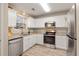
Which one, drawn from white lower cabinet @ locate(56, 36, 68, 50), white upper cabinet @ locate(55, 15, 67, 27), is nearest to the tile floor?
white lower cabinet @ locate(56, 36, 68, 50)

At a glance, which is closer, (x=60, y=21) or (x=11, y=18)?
(x=11, y=18)

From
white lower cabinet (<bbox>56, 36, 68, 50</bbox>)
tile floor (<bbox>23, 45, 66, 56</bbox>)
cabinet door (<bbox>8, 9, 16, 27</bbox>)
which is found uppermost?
cabinet door (<bbox>8, 9, 16, 27</bbox>)

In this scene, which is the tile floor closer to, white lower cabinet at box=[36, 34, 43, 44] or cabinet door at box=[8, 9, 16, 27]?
white lower cabinet at box=[36, 34, 43, 44]

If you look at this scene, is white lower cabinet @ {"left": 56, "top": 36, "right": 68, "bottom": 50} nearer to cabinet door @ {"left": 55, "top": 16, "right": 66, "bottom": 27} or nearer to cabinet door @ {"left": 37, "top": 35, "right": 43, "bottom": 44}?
cabinet door @ {"left": 55, "top": 16, "right": 66, "bottom": 27}

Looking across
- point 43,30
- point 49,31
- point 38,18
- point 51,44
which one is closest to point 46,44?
point 51,44

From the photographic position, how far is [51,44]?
224 inches

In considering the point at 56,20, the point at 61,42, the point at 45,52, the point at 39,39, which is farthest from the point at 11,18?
the point at 39,39

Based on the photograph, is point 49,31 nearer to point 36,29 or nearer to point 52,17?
point 52,17

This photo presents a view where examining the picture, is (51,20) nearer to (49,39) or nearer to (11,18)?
(49,39)

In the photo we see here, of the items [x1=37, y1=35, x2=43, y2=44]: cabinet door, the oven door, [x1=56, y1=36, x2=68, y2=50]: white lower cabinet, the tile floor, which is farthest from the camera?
[x1=37, y1=35, x2=43, y2=44]: cabinet door

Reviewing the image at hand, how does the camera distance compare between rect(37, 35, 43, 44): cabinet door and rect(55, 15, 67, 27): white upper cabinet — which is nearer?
rect(55, 15, 67, 27): white upper cabinet

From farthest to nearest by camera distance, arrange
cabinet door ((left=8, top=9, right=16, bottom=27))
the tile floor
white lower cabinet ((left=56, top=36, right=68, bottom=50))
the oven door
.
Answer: the oven door → white lower cabinet ((left=56, top=36, right=68, bottom=50)) → the tile floor → cabinet door ((left=8, top=9, right=16, bottom=27))

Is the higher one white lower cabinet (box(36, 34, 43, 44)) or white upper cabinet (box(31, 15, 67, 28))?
white upper cabinet (box(31, 15, 67, 28))

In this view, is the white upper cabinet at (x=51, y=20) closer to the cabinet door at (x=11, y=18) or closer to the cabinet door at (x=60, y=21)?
the cabinet door at (x=60, y=21)
